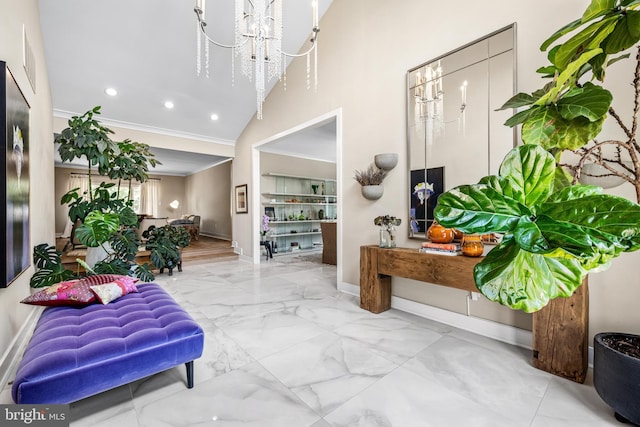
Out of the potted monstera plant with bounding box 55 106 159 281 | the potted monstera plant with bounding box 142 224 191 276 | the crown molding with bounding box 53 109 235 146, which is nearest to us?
the potted monstera plant with bounding box 55 106 159 281

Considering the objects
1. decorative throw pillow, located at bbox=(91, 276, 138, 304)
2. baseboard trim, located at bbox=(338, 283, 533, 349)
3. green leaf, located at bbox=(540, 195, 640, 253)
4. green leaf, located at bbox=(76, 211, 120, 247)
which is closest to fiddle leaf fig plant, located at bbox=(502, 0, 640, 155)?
green leaf, located at bbox=(540, 195, 640, 253)

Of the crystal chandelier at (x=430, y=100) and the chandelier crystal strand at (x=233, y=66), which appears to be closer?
the crystal chandelier at (x=430, y=100)

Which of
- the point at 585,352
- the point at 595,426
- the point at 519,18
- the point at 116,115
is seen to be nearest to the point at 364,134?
the point at 519,18

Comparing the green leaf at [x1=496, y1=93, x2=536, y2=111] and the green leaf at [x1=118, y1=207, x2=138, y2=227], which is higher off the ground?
the green leaf at [x1=496, y1=93, x2=536, y2=111]

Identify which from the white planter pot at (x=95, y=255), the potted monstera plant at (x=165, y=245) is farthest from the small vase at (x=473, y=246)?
the potted monstera plant at (x=165, y=245)

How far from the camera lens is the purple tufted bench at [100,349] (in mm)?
1236

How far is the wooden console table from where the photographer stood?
1.74 meters

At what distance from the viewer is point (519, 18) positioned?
2213 millimetres

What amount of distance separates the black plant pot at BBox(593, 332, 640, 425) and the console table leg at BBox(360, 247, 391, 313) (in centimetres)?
167

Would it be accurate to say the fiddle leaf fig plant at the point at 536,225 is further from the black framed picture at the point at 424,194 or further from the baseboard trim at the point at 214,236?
the baseboard trim at the point at 214,236

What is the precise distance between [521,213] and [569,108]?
0.72 m

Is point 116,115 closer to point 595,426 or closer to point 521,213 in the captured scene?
A: point 521,213

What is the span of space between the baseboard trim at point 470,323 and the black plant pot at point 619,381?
733 mm

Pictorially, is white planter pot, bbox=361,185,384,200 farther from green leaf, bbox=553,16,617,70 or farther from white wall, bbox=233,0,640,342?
green leaf, bbox=553,16,617,70
